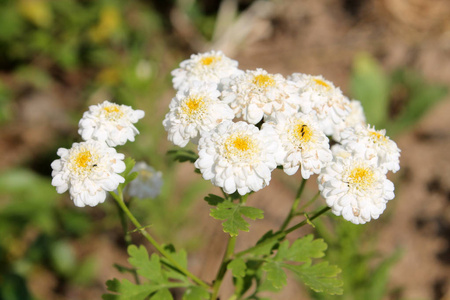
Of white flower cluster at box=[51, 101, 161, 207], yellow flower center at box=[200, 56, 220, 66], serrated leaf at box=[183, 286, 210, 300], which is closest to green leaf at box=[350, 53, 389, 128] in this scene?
yellow flower center at box=[200, 56, 220, 66]

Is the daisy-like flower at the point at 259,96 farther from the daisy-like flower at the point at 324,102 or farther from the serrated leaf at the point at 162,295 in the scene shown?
the serrated leaf at the point at 162,295

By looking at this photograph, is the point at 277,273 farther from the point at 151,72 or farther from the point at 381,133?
the point at 151,72

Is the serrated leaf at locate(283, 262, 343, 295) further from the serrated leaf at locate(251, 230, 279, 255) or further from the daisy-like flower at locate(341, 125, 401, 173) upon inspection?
the daisy-like flower at locate(341, 125, 401, 173)

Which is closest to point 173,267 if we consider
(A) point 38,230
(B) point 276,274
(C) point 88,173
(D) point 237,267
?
(D) point 237,267

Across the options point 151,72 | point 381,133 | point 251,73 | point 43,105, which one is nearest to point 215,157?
point 251,73

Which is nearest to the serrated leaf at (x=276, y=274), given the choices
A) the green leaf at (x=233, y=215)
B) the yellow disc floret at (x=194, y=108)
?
the green leaf at (x=233, y=215)

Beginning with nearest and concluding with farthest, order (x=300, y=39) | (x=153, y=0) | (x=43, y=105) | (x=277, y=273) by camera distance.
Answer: (x=277, y=273), (x=43, y=105), (x=300, y=39), (x=153, y=0)

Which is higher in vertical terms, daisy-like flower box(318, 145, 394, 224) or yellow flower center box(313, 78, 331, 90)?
yellow flower center box(313, 78, 331, 90)
